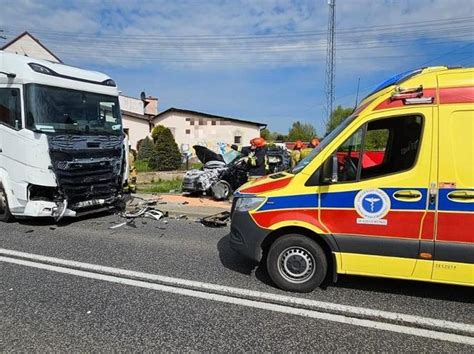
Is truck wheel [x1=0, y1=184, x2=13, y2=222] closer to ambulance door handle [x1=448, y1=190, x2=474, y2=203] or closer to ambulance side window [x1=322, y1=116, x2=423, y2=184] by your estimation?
ambulance side window [x1=322, y1=116, x2=423, y2=184]

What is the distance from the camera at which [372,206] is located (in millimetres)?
3938

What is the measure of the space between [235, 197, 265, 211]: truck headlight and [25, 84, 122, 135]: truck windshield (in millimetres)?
4549

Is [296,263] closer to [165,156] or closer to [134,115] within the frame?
[165,156]

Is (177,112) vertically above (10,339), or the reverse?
(177,112)

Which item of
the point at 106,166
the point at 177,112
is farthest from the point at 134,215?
the point at 177,112

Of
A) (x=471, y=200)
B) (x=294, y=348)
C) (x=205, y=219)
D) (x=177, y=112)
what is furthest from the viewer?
(x=177, y=112)

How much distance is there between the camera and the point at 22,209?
24.3 feet

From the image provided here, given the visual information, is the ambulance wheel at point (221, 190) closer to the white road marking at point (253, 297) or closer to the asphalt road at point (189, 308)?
the asphalt road at point (189, 308)

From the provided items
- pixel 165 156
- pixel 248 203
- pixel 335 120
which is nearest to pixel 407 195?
pixel 248 203

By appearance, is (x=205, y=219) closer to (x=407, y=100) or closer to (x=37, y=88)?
(x=37, y=88)

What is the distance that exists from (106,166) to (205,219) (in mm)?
2455

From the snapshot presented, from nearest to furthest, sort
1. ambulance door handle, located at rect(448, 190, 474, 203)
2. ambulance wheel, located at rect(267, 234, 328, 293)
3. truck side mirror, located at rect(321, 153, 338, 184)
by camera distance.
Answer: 1. ambulance door handle, located at rect(448, 190, 474, 203)
2. truck side mirror, located at rect(321, 153, 338, 184)
3. ambulance wheel, located at rect(267, 234, 328, 293)

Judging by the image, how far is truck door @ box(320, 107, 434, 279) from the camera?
3814 mm

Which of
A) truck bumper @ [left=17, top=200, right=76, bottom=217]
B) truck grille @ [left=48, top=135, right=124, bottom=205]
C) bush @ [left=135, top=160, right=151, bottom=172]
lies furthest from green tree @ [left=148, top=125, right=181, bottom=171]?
truck bumper @ [left=17, top=200, right=76, bottom=217]
